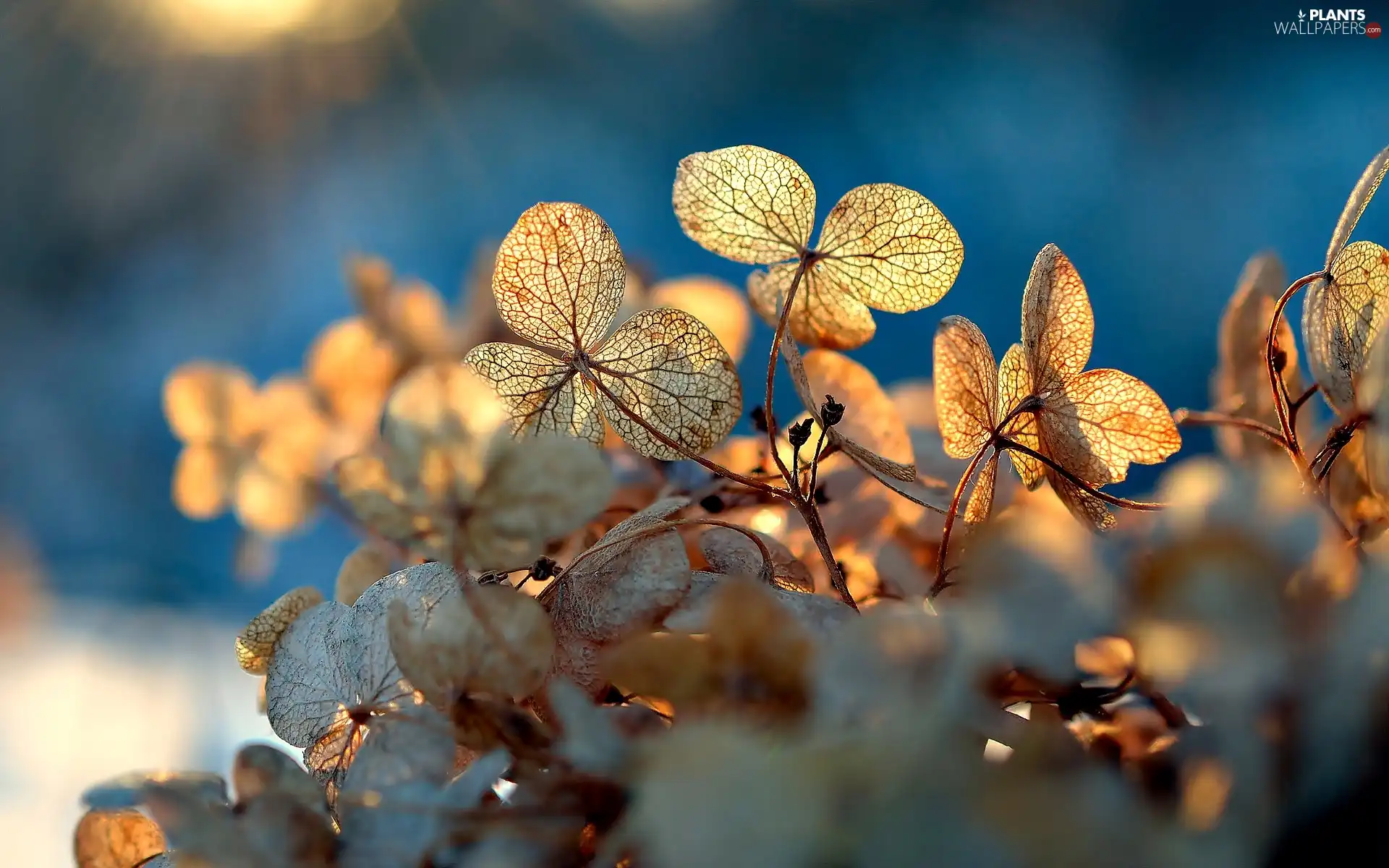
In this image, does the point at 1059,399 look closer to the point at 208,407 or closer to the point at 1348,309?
the point at 1348,309

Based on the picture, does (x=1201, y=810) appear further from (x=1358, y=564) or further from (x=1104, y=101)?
(x=1104, y=101)

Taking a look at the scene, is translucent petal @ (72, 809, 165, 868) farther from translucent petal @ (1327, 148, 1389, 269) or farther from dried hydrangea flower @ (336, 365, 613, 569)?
translucent petal @ (1327, 148, 1389, 269)

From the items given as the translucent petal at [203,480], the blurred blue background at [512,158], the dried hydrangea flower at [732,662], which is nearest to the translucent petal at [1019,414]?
the dried hydrangea flower at [732,662]

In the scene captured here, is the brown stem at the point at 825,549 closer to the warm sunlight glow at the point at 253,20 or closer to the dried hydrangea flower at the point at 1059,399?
the dried hydrangea flower at the point at 1059,399

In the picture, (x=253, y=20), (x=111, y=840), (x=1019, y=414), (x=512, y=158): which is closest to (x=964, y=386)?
(x=1019, y=414)

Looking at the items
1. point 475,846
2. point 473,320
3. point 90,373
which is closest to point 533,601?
point 475,846

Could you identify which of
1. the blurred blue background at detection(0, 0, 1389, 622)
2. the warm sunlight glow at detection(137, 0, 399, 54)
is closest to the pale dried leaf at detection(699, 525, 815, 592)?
the blurred blue background at detection(0, 0, 1389, 622)
